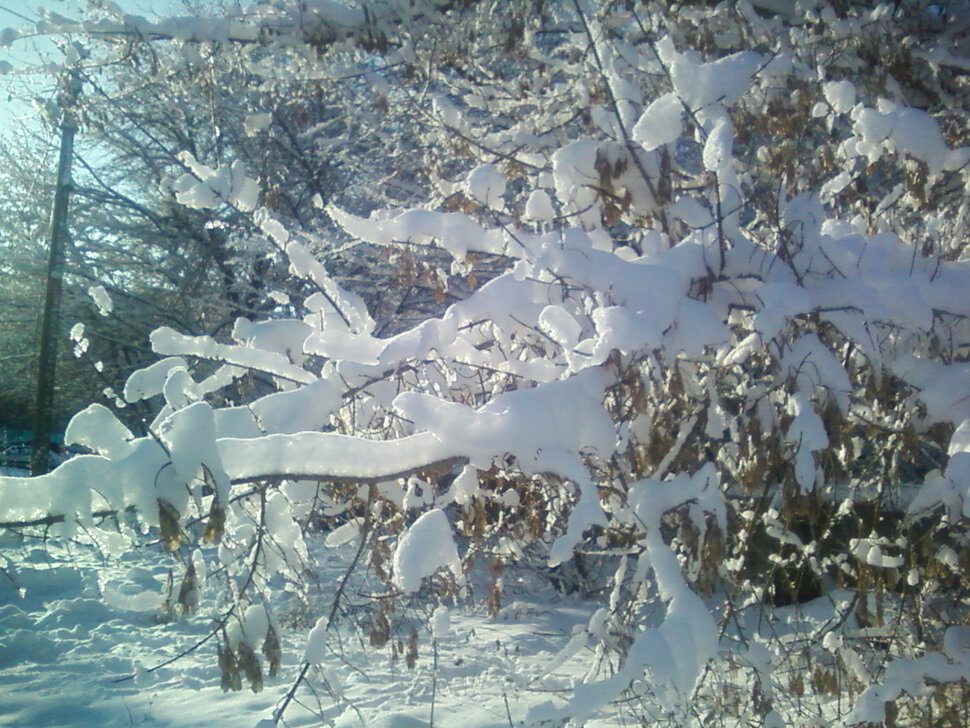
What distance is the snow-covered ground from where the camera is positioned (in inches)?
167

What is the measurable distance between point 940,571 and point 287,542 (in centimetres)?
241

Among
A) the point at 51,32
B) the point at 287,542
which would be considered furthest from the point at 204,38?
the point at 287,542

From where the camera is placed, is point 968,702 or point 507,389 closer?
point 968,702

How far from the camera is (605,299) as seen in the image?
203cm

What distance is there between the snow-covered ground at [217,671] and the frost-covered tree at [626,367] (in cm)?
138

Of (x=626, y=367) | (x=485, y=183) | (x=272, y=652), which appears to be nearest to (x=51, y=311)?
(x=485, y=183)

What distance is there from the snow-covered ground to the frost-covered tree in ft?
4.54

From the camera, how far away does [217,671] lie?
502 centimetres

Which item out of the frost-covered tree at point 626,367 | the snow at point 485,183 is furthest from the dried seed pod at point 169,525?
the snow at point 485,183

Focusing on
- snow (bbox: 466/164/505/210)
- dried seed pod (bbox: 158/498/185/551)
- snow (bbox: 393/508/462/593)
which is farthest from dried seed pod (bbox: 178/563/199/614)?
snow (bbox: 466/164/505/210)

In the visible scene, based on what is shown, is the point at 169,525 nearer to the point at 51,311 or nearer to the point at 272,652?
the point at 272,652

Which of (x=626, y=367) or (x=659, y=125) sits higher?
(x=659, y=125)

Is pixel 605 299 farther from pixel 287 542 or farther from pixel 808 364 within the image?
pixel 287 542

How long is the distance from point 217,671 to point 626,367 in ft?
14.6
